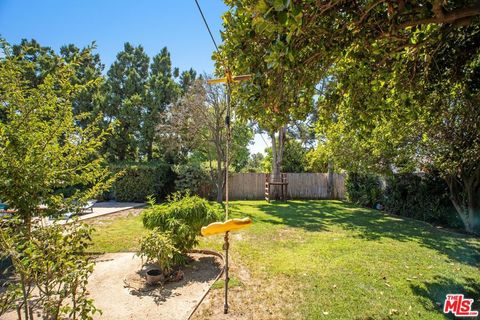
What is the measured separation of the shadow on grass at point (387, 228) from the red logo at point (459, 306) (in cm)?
200

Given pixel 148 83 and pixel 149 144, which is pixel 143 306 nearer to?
pixel 149 144

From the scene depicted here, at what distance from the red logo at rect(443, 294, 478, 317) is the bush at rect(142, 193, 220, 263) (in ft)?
11.4

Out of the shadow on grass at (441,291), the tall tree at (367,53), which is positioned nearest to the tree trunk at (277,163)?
the tall tree at (367,53)

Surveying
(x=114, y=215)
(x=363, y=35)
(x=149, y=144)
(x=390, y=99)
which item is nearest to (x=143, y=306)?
(x=363, y=35)

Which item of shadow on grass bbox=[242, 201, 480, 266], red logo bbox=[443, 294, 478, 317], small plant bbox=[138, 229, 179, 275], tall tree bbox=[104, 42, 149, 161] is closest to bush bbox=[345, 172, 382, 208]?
shadow on grass bbox=[242, 201, 480, 266]

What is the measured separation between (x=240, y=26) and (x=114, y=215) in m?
9.27

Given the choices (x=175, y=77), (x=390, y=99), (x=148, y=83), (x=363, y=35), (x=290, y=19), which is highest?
(x=175, y=77)

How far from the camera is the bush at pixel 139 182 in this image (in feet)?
44.9

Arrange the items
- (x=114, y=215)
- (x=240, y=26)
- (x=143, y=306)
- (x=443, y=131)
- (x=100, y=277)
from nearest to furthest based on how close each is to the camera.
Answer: (x=240, y=26) → (x=143, y=306) → (x=100, y=277) → (x=443, y=131) → (x=114, y=215)

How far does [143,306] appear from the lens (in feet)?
11.0

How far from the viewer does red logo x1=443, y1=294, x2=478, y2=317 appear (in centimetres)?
306

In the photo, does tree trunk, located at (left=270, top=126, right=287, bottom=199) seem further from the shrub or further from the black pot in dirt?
the shrub

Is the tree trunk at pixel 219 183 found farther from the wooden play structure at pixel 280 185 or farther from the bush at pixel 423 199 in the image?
the bush at pixel 423 199

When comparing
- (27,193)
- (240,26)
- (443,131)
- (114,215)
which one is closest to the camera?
(27,193)
